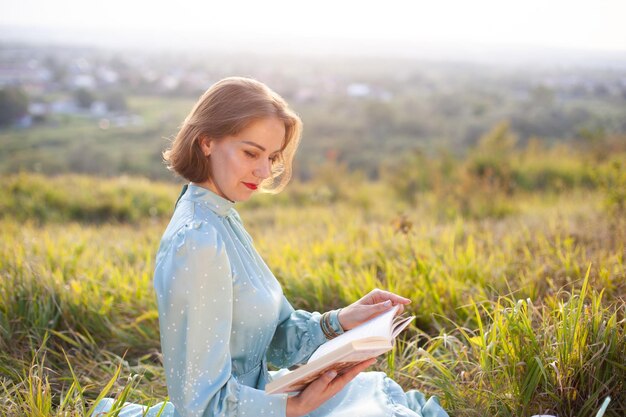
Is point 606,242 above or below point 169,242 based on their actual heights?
below

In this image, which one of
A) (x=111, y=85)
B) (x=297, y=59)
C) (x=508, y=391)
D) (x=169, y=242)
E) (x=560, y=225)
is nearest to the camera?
(x=169, y=242)

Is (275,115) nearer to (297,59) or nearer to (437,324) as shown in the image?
(437,324)

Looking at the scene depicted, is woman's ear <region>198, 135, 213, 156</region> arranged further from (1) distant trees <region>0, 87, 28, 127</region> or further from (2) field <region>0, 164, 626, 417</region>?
(1) distant trees <region>0, 87, 28, 127</region>

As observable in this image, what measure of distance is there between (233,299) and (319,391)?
417 millimetres

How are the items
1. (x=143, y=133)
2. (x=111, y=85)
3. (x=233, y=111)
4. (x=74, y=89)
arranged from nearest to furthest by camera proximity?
(x=233, y=111) → (x=143, y=133) → (x=74, y=89) → (x=111, y=85)

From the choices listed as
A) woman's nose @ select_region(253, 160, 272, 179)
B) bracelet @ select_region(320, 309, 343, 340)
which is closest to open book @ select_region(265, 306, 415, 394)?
bracelet @ select_region(320, 309, 343, 340)

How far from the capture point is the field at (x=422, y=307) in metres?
2.29

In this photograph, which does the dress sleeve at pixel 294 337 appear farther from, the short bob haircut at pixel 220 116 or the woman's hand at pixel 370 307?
the short bob haircut at pixel 220 116

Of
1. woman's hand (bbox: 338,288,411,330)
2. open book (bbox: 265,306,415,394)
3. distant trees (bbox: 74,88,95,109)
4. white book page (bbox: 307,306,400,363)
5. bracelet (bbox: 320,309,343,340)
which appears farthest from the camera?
distant trees (bbox: 74,88,95,109)

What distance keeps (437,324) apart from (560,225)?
2.06 meters

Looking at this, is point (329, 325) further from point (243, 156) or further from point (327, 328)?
point (243, 156)

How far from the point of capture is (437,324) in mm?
3074

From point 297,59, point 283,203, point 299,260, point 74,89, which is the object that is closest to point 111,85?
point 74,89

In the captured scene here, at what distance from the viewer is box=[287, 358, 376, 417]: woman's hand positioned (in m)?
1.63
